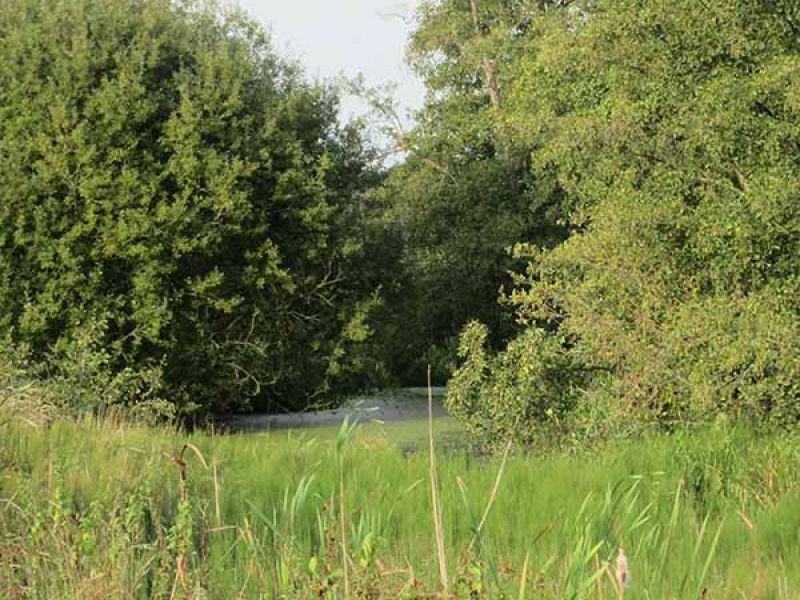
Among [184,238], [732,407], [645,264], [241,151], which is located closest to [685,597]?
[732,407]

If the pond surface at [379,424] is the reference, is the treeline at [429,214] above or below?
above

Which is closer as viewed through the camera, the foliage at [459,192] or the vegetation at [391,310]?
the vegetation at [391,310]

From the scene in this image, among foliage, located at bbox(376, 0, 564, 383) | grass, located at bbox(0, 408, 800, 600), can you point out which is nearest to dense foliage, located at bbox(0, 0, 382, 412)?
foliage, located at bbox(376, 0, 564, 383)

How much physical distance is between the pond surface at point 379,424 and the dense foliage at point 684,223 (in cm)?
373

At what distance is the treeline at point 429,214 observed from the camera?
32.7 feet

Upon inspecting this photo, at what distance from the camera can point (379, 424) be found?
1677 centimetres

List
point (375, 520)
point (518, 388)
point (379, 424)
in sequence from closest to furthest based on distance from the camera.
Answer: point (375, 520)
point (518, 388)
point (379, 424)

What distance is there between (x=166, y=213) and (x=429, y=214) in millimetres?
9128

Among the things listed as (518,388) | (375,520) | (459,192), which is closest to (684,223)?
(518,388)

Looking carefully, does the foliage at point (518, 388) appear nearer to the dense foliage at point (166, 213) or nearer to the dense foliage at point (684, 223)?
the dense foliage at point (684, 223)

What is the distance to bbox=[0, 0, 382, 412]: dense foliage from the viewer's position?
15242 millimetres

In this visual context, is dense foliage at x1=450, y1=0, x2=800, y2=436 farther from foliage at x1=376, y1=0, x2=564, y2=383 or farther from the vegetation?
foliage at x1=376, y1=0, x2=564, y2=383

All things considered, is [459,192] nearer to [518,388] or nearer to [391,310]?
[391,310]

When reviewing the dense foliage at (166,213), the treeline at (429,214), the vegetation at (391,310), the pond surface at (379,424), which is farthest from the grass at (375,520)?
the dense foliage at (166,213)
